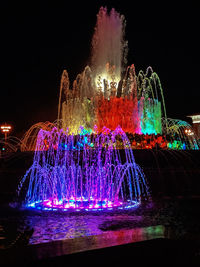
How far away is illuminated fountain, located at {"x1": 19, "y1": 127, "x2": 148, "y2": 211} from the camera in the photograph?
965cm

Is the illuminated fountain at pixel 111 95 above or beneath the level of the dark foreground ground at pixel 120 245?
above

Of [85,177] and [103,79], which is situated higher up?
[103,79]

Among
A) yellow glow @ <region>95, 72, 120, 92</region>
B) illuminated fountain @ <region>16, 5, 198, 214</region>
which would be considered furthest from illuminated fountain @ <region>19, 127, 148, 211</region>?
yellow glow @ <region>95, 72, 120, 92</region>

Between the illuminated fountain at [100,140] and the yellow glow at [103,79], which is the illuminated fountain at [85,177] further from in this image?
the yellow glow at [103,79]

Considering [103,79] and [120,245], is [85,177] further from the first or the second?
[103,79]

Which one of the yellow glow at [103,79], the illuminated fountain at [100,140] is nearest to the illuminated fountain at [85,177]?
the illuminated fountain at [100,140]

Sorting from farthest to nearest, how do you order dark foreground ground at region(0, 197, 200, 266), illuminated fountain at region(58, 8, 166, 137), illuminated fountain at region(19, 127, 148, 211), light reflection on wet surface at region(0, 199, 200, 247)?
1. illuminated fountain at region(58, 8, 166, 137)
2. illuminated fountain at region(19, 127, 148, 211)
3. light reflection on wet surface at region(0, 199, 200, 247)
4. dark foreground ground at region(0, 197, 200, 266)

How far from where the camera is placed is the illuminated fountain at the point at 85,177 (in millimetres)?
9648

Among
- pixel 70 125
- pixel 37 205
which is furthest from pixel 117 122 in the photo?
pixel 37 205

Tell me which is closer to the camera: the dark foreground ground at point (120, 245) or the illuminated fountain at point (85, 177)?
the dark foreground ground at point (120, 245)

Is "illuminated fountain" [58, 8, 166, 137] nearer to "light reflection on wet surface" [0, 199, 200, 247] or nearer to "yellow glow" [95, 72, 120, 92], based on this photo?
"yellow glow" [95, 72, 120, 92]

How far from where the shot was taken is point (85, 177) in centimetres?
1199

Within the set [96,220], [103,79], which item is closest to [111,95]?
[103,79]

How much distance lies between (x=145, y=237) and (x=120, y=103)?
1473 centimetres
